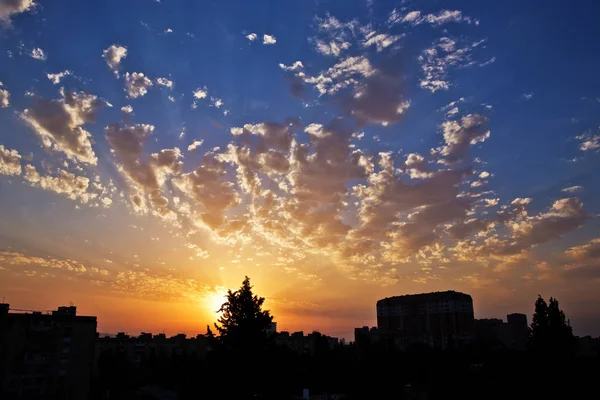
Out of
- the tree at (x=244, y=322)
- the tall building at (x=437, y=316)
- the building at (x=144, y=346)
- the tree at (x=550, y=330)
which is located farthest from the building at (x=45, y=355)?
the tall building at (x=437, y=316)

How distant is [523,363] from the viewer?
53.3m

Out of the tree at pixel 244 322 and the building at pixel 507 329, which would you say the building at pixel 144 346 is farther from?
the building at pixel 507 329

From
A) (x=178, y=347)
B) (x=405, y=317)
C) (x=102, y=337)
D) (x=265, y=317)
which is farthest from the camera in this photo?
(x=405, y=317)

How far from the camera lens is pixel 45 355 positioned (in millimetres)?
41812

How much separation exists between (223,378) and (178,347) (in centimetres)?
6844

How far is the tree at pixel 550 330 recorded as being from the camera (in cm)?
5025

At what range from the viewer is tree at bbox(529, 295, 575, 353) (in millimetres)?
50250

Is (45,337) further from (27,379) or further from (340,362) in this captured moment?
(340,362)

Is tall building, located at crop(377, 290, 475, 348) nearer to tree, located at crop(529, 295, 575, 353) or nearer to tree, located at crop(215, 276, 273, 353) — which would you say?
tree, located at crop(529, 295, 575, 353)

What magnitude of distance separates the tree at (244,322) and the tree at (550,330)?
36.8m

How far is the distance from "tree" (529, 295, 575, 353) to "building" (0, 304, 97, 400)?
167 ft

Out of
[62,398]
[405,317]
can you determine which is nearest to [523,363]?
[62,398]

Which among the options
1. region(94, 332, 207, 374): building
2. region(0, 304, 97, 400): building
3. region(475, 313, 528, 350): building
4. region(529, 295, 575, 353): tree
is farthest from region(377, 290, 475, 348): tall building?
region(0, 304, 97, 400): building

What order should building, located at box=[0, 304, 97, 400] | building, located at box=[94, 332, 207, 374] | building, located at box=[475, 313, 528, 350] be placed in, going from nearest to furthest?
building, located at box=[0, 304, 97, 400] < building, located at box=[94, 332, 207, 374] < building, located at box=[475, 313, 528, 350]
